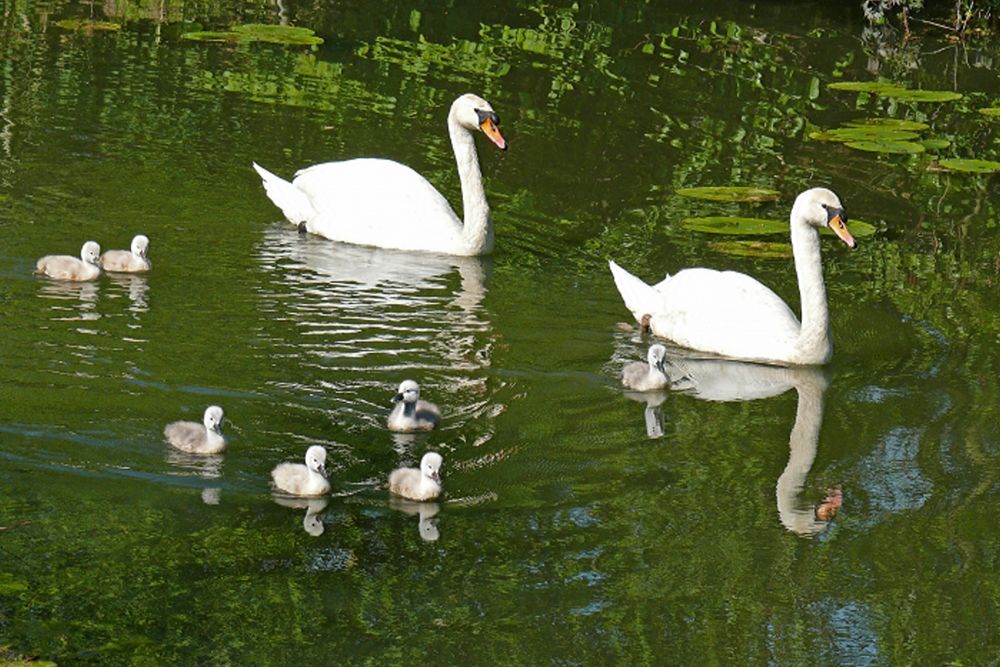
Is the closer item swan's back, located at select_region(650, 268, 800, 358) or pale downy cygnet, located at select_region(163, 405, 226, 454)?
pale downy cygnet, located at select_region(163, 405, 226, 454)

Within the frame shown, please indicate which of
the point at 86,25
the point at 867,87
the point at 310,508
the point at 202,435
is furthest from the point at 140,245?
the point at 867,87

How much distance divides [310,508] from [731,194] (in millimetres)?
7875

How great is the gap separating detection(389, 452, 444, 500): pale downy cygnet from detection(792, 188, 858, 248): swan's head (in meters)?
4.44

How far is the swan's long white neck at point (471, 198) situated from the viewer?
1452 centimetres

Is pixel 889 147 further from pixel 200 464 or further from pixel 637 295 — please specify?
pixel 200 464

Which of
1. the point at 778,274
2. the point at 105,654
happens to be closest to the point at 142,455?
the point at 105,654

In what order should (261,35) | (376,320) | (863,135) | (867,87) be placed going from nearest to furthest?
(376,320), (863,135), (867,87), (261,35)

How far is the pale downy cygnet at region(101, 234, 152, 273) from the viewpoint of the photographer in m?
12.9

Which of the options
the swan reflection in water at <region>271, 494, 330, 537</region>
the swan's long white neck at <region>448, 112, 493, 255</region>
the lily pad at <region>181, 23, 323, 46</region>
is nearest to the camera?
the swan reflection in water at <region>271, 494, 330, 537</region>

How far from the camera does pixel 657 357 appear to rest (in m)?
11.6

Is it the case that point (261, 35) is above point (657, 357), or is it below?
above

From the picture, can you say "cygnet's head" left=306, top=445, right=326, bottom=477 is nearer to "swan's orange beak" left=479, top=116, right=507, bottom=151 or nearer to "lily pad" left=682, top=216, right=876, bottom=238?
"swan's orange beak" left=479, top=116, right=507, bottom=151

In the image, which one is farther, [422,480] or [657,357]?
[657,357]

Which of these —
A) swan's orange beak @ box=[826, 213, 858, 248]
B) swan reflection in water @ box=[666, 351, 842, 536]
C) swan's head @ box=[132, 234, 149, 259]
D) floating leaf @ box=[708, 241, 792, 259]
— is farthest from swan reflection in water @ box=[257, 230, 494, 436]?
swan's orange beak @ box=[826, 213, 858, 248]
